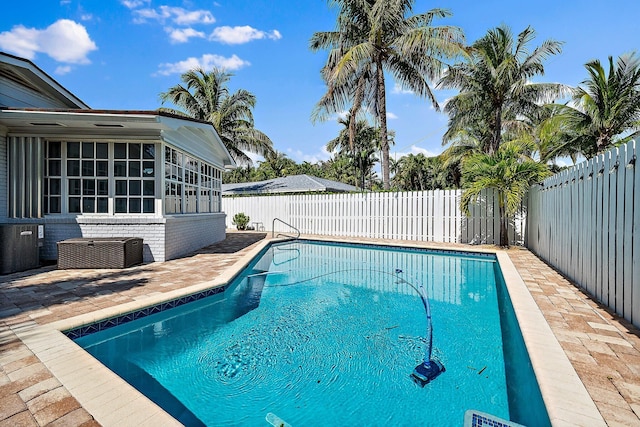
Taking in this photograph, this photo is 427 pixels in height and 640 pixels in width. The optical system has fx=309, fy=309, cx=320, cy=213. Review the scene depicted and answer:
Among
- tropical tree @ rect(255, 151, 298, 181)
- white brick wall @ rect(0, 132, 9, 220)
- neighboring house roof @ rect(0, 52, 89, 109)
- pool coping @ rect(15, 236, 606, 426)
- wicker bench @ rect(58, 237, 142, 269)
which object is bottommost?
pool coping @ rect(15, 236, 606, 426)

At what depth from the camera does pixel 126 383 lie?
2590 mm

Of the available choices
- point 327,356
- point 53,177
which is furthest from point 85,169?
point 327,356

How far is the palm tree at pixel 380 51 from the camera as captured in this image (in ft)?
42.8

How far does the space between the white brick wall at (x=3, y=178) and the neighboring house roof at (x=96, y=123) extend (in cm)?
35

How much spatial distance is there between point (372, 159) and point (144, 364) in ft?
95.9

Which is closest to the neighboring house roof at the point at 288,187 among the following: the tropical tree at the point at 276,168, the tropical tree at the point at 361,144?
the tropical tree at the point at 361,144

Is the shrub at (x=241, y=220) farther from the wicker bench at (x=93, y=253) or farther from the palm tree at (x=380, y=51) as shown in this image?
the wicker bench at (x=93, y=253)

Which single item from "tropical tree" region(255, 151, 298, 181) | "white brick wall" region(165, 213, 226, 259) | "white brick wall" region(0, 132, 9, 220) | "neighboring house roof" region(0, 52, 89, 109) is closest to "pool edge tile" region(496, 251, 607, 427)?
"white brick wall" region(165, 213, 226, 259)

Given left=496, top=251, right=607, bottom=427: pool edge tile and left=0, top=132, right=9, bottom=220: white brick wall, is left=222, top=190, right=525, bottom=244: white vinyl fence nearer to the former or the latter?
left=496, top=251, right=607, bottom=427: pool edge tile

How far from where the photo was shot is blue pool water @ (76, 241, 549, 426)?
A: 2814 mm

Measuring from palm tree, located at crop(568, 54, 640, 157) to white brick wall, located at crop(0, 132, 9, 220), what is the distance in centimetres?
1930

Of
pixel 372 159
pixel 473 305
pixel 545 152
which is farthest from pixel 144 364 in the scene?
pixel 372 159

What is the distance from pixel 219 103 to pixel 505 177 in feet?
58.8

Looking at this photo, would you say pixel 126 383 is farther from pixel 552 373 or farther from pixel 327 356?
pixel 552 373
